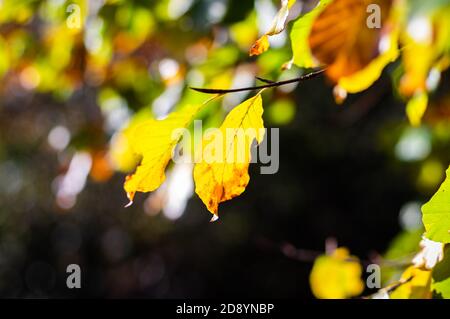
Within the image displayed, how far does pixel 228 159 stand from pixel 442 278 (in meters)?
0.25

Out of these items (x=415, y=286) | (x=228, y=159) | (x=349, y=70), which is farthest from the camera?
(x=415, y=286)

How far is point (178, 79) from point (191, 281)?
297cm

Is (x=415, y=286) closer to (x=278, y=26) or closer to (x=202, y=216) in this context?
(x=278, y=26)

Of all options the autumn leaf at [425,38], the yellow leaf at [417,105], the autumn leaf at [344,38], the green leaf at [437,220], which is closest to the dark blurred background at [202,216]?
the yellow leaf at [417,105]

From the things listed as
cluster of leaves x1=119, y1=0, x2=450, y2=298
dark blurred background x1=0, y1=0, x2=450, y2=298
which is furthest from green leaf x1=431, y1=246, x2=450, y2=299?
dark blurred background x1=0, y1=0, x2=450, y2=298

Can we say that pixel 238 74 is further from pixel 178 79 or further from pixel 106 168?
pixel 106 168

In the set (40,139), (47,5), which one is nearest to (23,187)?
(40,139)

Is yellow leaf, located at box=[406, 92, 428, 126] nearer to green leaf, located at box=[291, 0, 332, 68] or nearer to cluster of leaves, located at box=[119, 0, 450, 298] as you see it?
cluster of leaves, located at box=[119, 0, 450, 298]

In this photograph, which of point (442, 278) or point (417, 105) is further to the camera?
point (417, 105)

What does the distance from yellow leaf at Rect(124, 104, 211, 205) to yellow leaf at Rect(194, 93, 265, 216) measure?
28mm

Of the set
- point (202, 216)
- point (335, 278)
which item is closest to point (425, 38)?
point (335, 278)

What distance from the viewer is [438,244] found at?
1.83 feet

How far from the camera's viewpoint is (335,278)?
971mm

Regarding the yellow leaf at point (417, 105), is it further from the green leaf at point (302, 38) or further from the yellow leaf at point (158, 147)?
the yellow leaf at point (158, 147)
